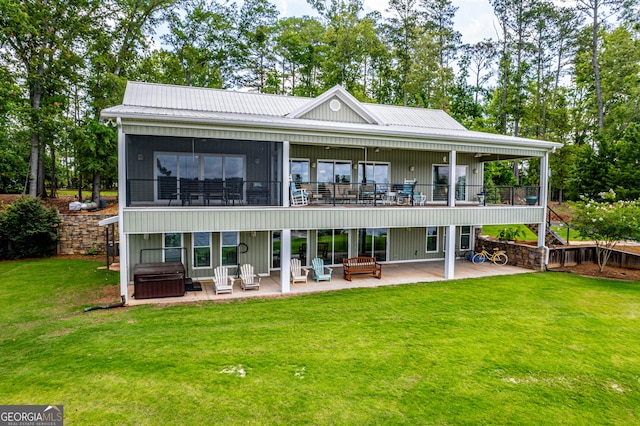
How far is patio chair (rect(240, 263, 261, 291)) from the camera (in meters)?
11.3

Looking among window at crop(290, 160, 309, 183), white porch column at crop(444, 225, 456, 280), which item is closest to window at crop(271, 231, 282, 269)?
window at crop(290, 160, 309, 183)

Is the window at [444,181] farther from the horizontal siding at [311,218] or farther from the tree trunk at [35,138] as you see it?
the tree trunk at [35,138]

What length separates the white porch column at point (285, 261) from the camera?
36.5ft

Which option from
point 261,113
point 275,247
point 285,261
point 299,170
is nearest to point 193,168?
point 261,113

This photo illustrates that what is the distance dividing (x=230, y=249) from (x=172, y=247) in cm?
203

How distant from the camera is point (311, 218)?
1148 centimetres

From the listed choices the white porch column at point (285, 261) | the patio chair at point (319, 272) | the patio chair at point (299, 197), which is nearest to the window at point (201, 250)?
the white porch column at point (285, 261)

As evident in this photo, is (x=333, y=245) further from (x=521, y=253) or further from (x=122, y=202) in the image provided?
(x=521, y=253)

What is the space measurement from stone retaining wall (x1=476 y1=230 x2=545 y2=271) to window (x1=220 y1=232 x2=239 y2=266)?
1207 cm

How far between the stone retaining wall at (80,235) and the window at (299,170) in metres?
10.0

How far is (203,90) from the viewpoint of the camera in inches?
622

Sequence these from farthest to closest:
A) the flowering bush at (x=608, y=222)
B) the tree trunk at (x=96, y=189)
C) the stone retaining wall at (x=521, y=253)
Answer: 1. the tree trunk at (x=96, y=189)
2. the stone retaining wall at (x=521, y=253)
3. the flowering bush at (x=608, y=222)

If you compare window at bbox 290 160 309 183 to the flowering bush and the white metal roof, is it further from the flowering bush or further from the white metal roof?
the flowering bush

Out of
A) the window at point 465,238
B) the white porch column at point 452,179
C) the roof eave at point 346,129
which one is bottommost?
the window at point 465,238
